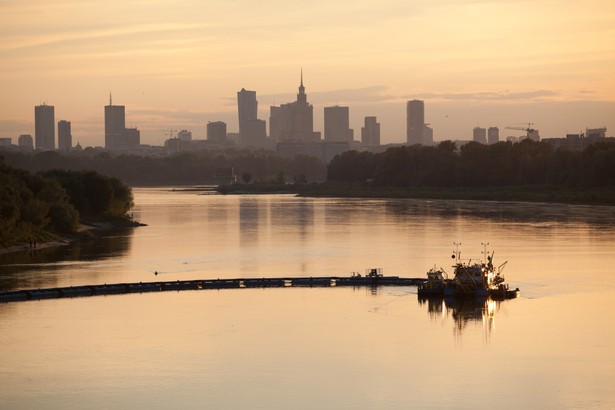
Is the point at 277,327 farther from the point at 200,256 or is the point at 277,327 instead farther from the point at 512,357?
the point at 200,256

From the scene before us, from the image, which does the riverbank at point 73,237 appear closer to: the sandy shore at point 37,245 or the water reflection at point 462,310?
the sandy shore at point 37,245

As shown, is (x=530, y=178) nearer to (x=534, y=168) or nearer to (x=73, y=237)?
(x=534, y=168)

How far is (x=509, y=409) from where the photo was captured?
40.2m

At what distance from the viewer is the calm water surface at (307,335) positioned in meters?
42.4

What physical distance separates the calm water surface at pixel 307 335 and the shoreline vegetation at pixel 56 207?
4.34 metres

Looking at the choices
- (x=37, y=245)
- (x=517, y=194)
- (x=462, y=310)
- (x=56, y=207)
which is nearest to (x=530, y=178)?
(x=517, y=194)

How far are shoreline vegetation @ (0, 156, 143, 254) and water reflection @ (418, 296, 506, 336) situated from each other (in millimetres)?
38050

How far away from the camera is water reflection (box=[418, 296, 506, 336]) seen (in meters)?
56.6

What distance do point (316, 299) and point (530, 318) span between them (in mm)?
11746

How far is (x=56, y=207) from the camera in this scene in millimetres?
103625

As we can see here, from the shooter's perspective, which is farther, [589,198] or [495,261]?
[589,198]

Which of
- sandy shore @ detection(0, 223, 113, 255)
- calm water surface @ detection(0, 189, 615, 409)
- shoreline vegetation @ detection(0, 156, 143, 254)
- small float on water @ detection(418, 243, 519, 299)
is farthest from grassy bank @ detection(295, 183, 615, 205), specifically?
small float on water @ detection(418, 243, 519, 299)

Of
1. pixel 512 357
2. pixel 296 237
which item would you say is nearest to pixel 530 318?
pixel 512 357

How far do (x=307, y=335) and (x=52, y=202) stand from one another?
5518 centimetres
